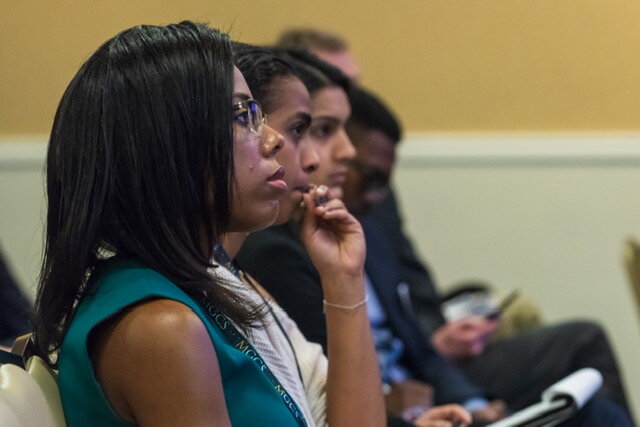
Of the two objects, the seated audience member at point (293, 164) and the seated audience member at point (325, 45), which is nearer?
the seated audience member at point (293, 164)

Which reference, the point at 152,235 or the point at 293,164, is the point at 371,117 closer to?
the point at 293,164

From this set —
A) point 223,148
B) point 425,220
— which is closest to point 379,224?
point 425,220

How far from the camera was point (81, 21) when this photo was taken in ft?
12.3

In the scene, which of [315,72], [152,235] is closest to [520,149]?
[315,72]

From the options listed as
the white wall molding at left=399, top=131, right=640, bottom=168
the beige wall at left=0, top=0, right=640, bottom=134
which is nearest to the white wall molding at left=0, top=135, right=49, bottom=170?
the beige wall at left=0, top=0, right=640, bottom=134

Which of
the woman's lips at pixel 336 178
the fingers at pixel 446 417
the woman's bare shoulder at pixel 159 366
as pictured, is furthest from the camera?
the woman's lips at pixel 336 178

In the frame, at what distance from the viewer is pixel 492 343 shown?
3141 millimetres

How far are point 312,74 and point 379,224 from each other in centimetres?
116

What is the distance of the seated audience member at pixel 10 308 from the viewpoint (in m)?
2.50

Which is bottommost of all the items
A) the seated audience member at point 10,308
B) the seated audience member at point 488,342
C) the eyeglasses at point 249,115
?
the seated audience member at point 488,342

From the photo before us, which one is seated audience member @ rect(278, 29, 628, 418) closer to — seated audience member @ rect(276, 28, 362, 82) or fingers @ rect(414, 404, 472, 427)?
seated audience member @ rect(276, 28, 362, 82)

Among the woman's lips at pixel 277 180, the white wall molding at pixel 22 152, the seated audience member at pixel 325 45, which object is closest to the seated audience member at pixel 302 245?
→ the woman's lips at pixel 277 180

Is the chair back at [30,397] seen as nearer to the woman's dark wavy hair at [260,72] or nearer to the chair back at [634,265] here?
the woman's dark wavy hair at [260,72]

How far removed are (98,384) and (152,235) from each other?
178 millimetres
